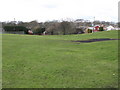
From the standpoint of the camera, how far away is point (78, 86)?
15.9 ft

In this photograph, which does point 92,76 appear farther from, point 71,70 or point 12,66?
point 12,66

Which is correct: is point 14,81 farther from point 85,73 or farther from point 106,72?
point 106,72

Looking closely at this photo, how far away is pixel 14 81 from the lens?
532 centimetres

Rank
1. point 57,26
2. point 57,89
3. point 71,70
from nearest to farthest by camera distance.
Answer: point 57,89 < point 71,70 < point 57,26

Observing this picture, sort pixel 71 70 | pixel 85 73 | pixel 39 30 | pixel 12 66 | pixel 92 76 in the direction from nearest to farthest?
pixel 92 76 < pixel 85 73 < pixel 71 70 < pixel 12 66 < pixel 39 30

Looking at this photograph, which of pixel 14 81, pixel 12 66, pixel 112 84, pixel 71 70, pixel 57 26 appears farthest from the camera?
pixel 57 26

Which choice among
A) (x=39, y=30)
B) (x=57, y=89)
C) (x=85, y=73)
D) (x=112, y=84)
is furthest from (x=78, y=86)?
(x=39, y=30)

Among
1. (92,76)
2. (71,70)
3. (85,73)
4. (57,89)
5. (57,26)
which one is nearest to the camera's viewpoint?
(57,89)

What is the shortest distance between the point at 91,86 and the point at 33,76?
1.98m

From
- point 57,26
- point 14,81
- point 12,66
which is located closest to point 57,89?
Result: point 14,81

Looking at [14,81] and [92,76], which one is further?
[92,76]

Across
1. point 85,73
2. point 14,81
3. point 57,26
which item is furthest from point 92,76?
point 57,26

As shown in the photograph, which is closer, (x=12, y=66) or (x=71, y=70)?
(x=71, y=70)

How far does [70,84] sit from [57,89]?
564 millimetres
